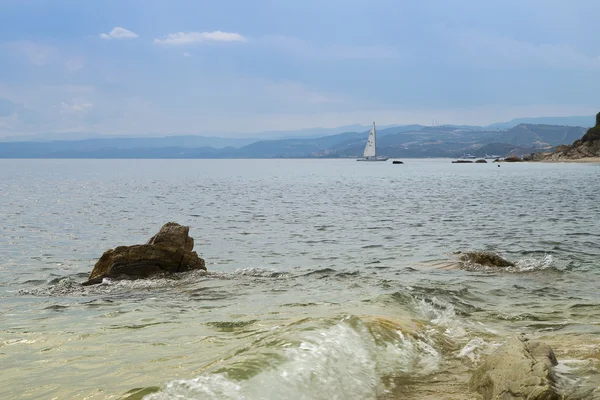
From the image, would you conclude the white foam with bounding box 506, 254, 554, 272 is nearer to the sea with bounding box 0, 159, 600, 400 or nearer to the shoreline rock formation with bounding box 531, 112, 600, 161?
the sea with bounding box 0, 159, 600, 400

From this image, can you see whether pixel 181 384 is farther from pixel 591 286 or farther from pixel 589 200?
pixel 589 200

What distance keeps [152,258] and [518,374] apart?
44.6 feet

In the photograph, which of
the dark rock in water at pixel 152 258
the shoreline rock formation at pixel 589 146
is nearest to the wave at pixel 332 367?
the dark rock in water at pixel 152 258

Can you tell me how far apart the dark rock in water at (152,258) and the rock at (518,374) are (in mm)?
12647

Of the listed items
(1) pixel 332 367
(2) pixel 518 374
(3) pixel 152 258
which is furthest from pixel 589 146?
(1) pixel 332 367

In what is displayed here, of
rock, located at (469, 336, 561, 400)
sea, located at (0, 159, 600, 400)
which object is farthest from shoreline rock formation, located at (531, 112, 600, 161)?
rock, located at (469, 336, 561, 400)

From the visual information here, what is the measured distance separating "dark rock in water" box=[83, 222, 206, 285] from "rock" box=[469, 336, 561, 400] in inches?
498

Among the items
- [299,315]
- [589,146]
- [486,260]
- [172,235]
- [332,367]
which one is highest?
[589,146]

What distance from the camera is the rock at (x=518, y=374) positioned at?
24.2ft

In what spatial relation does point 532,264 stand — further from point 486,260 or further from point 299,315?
point 299,315

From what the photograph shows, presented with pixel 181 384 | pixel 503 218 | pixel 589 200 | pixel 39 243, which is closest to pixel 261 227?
pixel 39 243

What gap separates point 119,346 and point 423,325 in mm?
6152

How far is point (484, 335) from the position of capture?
37.4 feet

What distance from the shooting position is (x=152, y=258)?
1873cm
